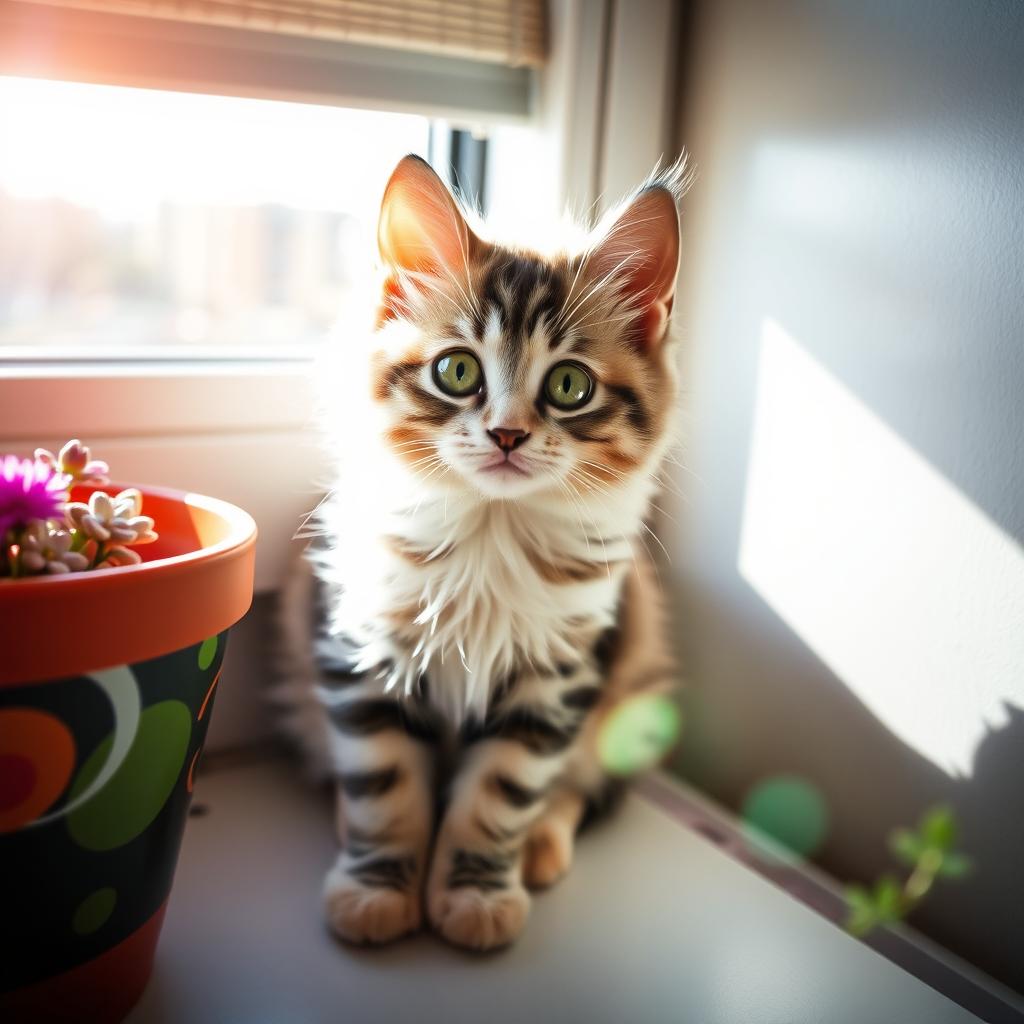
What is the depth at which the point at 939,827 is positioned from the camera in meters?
0.96

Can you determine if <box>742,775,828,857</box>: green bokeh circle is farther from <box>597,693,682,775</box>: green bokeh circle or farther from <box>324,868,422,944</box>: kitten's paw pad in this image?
<box>324,868,422,944</box>: kitten's paw pad

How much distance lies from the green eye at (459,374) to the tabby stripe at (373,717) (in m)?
0.34

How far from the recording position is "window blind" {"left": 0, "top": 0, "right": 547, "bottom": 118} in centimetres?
97

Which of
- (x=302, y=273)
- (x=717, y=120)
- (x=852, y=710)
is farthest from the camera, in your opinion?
(x=302, y=273)

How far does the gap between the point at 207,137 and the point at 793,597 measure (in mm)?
922

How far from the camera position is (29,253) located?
117 centimetres

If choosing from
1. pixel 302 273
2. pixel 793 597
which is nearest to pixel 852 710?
pixel 793 597

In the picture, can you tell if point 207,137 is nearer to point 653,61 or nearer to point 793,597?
point 653,61

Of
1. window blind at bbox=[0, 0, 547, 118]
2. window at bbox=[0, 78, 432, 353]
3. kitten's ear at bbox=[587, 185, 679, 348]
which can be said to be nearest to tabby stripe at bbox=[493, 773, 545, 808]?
kitten's ear at bbox=[587, 185, 679, 348]

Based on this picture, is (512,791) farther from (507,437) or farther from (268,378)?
(268,378)

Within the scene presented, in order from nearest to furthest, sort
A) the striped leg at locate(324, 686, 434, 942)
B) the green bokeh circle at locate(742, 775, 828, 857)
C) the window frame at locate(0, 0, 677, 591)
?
the striped leg at locate(324, 686, 434, 942) < the window frame at locate(0, 0, 677, 591) < the green bokeh circle at locate(742, 775, 828, 857)

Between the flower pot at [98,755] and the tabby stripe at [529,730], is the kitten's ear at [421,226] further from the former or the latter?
the tabby stripe at [529,730]

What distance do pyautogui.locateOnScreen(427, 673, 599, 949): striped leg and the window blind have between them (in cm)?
71

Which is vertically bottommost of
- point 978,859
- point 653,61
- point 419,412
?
point 978,859
